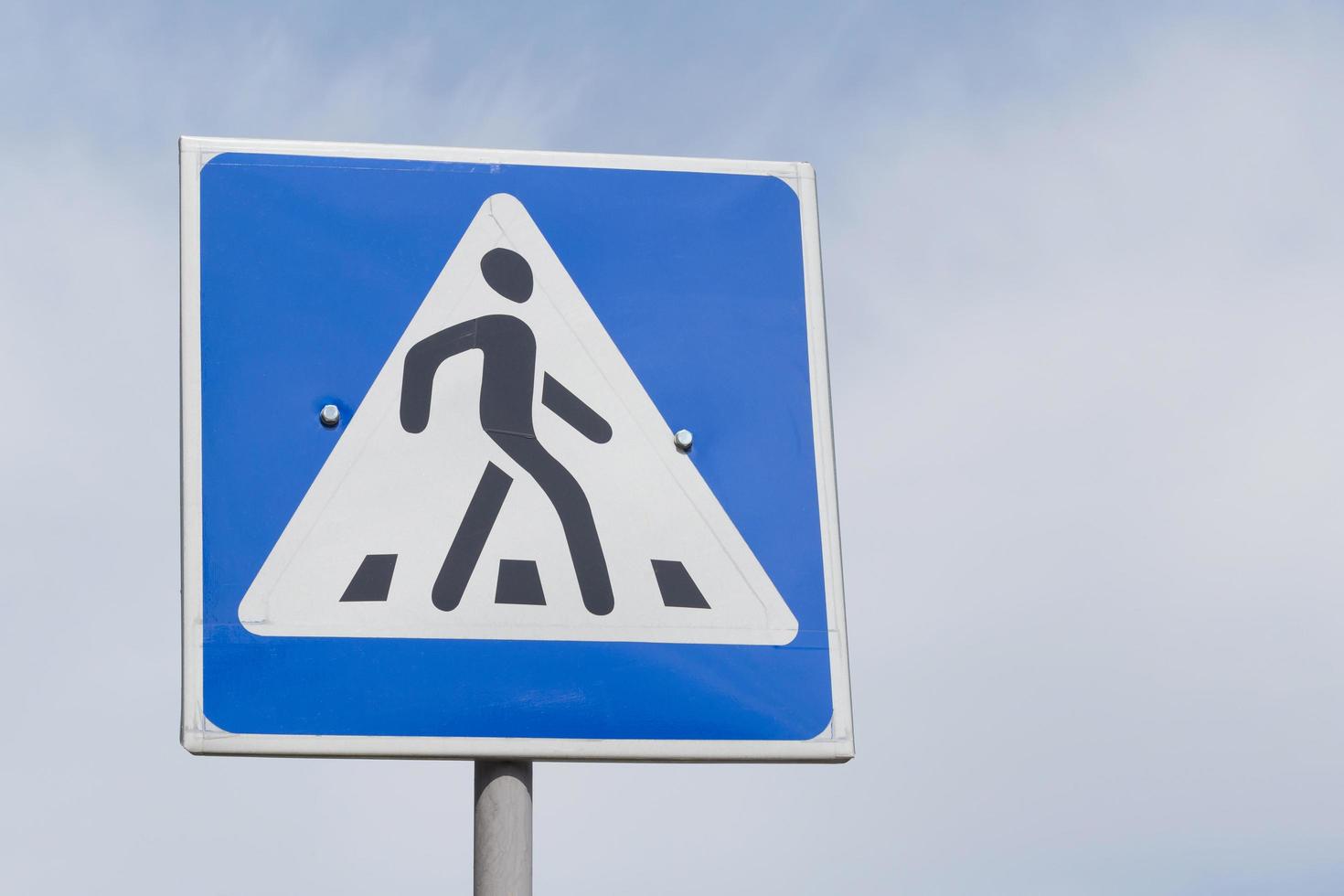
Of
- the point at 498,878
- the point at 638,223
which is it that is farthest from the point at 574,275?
the point at 498,878

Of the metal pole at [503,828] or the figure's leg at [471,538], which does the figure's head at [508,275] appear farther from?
the metal pole at [503,828]

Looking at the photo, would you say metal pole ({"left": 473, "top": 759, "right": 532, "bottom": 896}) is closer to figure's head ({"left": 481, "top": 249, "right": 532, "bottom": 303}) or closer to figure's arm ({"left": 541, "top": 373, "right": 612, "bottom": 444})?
figure's arm ({"left": 541, "top": 373, "right": 612, "bottom": 444})

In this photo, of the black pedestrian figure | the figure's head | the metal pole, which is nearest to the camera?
the metal pole

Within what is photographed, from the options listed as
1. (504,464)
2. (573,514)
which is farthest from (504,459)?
(573,514)

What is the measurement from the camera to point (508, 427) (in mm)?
2102

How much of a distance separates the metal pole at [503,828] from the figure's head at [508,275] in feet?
2.04

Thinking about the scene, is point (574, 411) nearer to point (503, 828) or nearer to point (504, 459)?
point (504, 459)

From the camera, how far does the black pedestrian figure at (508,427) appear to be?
6.66ft

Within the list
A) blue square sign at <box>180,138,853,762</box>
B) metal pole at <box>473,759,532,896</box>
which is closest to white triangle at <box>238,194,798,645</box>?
blue square sign at <box>180,138,853,762</box>

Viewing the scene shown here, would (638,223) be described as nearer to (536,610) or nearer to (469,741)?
(536,610)

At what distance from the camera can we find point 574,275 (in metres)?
2.20

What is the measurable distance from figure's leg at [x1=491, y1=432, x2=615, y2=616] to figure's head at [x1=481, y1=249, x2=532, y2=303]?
0.21 meters

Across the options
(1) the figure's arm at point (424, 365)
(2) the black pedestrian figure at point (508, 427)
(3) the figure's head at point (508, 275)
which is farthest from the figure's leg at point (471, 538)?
(3) the figure's head at point (508, 275)

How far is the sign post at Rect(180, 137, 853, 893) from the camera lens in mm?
1979
